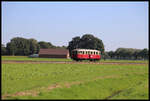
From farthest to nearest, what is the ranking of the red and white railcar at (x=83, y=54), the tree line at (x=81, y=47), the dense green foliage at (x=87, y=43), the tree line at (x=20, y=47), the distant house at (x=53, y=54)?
the tree line at (x=20, y=47) → the tree line at (x=81, y=47) → the dense green foliage at (x=87, y=43) → the distant house at (x=53, y=54) → the red and white railcar at (x=83, y=54)

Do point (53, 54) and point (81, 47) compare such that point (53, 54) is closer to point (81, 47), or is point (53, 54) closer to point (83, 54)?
point (81, 47)

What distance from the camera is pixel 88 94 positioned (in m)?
15.3

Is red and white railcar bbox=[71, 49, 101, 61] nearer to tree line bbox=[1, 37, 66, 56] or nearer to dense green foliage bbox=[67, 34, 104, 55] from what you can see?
dense green foliage bbox=[67, 34, 104, 55]

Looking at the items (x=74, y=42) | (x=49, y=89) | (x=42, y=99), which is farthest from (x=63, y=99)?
(x=74, y=42)

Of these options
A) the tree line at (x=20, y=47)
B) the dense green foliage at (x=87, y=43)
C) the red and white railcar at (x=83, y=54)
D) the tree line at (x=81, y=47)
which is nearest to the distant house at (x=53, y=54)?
the dense green foliage at (x=87, y=43)

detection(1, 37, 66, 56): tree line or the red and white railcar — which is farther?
detection(1, 37, 66, 56): tree line

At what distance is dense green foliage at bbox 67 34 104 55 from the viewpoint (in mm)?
→ 114875

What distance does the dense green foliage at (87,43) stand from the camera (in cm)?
11488

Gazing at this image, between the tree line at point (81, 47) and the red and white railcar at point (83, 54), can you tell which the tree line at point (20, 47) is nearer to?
the tree line at point (81, 47)

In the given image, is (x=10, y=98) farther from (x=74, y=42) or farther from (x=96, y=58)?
(x=74, y=42)

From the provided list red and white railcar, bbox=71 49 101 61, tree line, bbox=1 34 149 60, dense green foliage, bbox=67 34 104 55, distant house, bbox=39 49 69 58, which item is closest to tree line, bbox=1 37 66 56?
tree line, bbox=1 34 149 60

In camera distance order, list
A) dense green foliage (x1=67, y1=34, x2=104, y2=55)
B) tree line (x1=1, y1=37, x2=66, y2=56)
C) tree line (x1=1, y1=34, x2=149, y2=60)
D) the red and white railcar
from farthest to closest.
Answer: tree line (x1=1, y1=37, x2=66, y2=56) < tree line (x1=1, y1=34, x2=149, y2=60) < dense green foliage (x1=67, y1=34, x2=104, y2=55) < the red and white railcar

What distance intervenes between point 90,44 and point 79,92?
334ft

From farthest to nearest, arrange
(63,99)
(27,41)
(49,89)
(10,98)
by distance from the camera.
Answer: (27,41)
(49,89)
(63,99)
(10,98)
